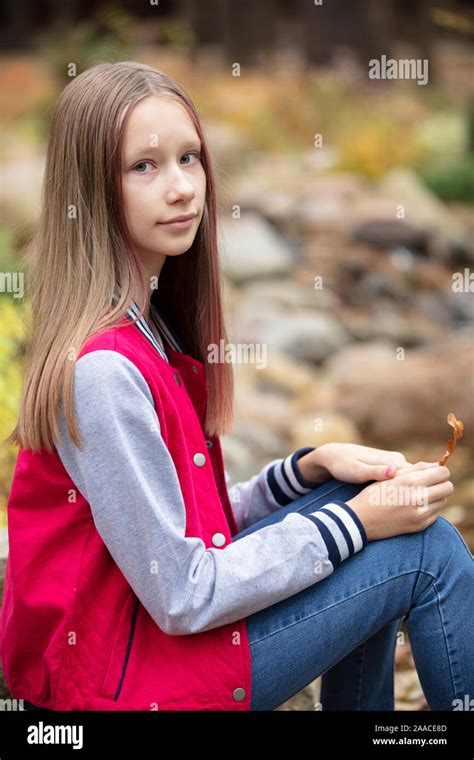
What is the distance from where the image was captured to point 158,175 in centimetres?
170

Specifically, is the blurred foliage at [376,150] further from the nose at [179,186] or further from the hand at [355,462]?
the nose at [179,186]

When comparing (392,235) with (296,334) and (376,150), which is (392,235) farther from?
(296,334)

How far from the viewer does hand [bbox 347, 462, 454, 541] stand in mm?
1683

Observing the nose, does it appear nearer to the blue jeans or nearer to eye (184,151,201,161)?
eye (184,151,201,161)

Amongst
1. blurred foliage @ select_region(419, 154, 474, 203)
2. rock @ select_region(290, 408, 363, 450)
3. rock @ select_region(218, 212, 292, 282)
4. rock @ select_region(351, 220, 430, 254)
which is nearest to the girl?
rock @ select_region(290, 408, 363, 450)

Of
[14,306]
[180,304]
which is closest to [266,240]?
[14,306]

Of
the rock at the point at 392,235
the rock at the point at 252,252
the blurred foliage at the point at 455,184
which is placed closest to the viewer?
the rock at the point at 252,252

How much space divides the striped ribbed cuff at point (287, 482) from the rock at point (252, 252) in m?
4.86

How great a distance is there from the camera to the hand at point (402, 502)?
5.52ft

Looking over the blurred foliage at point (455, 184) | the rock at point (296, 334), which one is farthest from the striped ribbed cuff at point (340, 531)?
the blurred foliage at point (455, 184)

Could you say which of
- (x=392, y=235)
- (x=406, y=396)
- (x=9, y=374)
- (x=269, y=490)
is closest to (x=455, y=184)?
(x=392, y=235)
